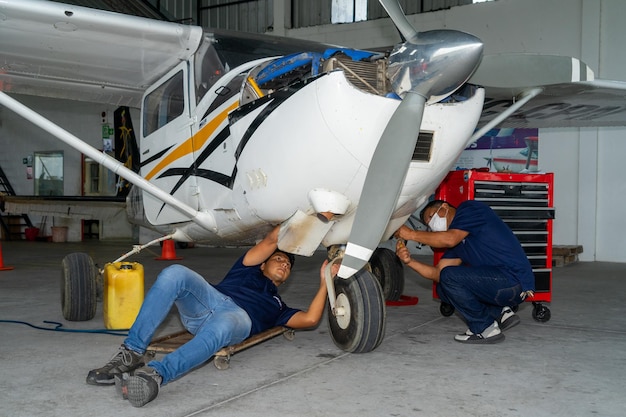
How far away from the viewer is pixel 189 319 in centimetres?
354

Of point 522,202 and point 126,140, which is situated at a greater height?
point 126,140

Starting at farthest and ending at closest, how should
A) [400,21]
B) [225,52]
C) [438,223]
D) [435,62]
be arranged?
1. [225,52]
2. [438,223]
3. [400,21]
4. [435,62]

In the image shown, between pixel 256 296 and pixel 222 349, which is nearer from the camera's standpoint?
pixel 222 349

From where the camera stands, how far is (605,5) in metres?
10.6

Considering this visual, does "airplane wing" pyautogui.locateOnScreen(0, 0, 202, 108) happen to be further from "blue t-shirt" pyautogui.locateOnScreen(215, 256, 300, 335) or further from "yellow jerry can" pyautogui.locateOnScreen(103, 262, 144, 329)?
"blue t-shirt" pyautogui.locateOnScreen(215, 256, 300, 335)

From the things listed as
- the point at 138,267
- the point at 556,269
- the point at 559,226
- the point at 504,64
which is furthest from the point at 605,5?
the point at 138,267

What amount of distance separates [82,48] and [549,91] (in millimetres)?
4048

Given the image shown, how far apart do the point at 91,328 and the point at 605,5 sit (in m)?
9.90

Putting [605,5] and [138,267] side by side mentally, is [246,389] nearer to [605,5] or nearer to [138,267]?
[138,267]

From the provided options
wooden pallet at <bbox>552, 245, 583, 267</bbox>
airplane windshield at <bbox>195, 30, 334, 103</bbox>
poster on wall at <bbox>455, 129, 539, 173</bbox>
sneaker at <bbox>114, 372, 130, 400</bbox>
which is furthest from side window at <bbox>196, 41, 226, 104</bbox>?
poster on wall at <bbox>455, 129, 539, 173</bbox>

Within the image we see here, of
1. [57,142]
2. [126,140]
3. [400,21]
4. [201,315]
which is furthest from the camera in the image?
[57,142]

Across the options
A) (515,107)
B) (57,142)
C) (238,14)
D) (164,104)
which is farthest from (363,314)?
(57,142)

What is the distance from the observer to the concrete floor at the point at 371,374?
2.78 metres

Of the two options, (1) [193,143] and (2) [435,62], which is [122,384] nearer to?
(2) [435,62]
